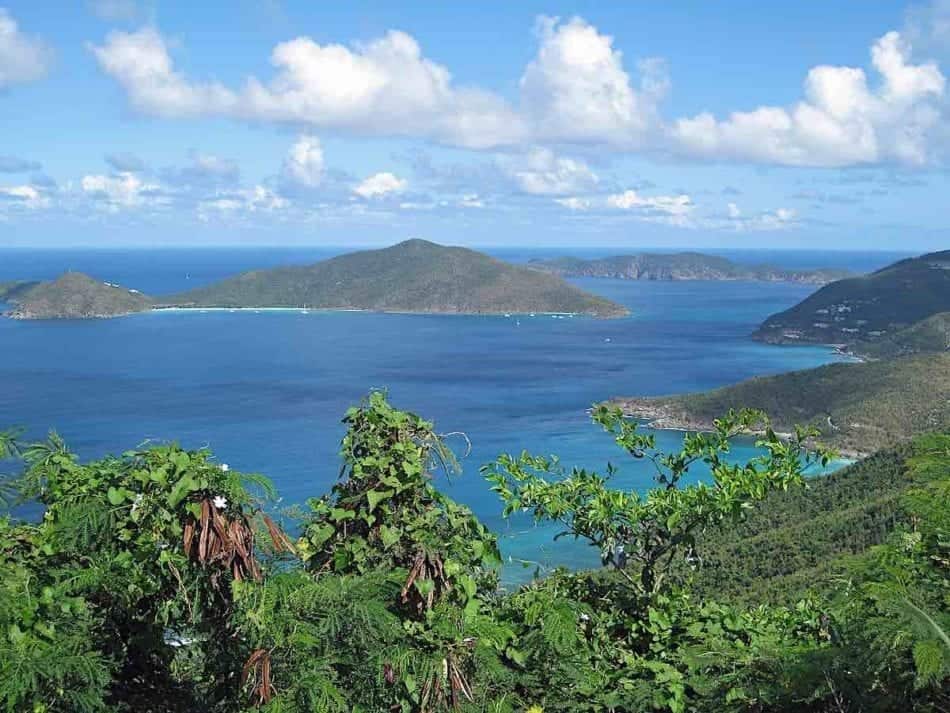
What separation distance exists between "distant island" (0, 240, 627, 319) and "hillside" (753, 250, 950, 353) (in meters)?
34.0

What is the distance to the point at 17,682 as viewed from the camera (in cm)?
314

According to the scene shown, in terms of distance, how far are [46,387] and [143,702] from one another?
8485 cm

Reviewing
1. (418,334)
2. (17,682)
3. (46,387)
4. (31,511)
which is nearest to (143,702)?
(17,682)

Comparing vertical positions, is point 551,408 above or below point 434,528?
below

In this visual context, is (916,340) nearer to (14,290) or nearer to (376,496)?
(376,496)

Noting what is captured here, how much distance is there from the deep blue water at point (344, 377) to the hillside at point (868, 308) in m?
6.72

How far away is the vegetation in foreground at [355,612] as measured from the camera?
136 inches

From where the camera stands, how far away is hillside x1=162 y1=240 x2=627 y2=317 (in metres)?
163

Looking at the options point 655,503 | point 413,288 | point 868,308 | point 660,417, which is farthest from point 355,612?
point 413,288

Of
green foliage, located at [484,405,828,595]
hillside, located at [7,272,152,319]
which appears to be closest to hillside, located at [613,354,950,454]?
green foliage, located at [484,405,828,595]

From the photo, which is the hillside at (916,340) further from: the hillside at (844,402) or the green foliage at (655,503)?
the green foliage at (655,503)

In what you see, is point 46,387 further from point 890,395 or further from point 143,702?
point 143,702

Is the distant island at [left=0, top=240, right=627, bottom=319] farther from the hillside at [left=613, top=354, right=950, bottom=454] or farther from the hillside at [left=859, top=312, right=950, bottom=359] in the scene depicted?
the hillside at [left=613, top=354, right=950, bottom=454]

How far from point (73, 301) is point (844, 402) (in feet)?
396
